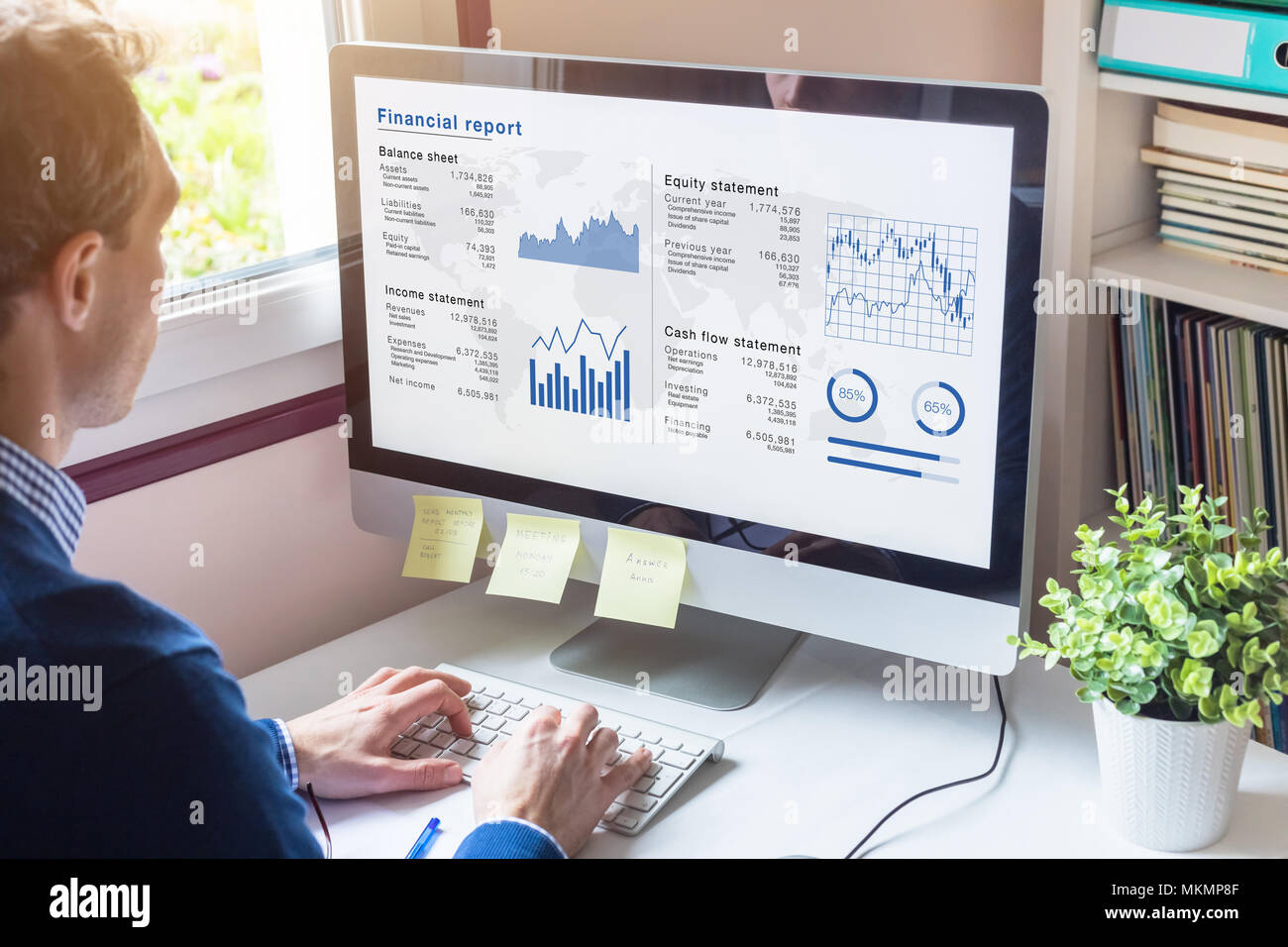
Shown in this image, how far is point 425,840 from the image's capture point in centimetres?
95

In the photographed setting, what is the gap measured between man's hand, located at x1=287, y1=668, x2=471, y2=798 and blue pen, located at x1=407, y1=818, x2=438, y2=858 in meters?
0.06

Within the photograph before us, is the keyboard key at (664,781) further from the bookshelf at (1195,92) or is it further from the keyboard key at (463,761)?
the bookshelf at (1195,92)

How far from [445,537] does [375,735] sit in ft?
0.79

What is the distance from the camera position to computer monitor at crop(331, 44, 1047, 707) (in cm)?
93

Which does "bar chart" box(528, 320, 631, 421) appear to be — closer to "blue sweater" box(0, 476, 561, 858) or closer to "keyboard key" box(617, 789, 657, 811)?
"keyboard key" box(617, 789, 657, 811)

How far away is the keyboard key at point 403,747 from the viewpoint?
1057mm

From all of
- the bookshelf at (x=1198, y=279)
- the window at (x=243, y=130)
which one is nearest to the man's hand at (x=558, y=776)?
the window at (x=243, y=130)

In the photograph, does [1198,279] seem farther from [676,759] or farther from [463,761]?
[463,761]

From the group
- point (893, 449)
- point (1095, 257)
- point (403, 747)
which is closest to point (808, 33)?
point (1095, 257)

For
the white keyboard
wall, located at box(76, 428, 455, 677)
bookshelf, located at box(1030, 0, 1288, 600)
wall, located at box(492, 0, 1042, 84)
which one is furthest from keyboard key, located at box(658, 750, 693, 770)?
wall, located at box(492, 0, 1042, 84)

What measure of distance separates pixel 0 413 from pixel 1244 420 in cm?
132

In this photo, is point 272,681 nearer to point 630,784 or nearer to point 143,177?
point 630,784

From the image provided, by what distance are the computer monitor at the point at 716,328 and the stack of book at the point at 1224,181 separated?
2.26 feet

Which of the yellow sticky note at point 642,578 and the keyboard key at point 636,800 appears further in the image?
the yellow sticky note at point 642,578
